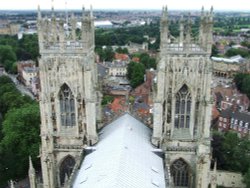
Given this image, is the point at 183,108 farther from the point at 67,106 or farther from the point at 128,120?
the point at 67,106

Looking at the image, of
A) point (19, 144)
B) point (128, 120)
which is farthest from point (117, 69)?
point (128, 120)

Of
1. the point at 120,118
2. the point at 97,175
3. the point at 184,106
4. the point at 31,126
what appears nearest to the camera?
the point at 97,175

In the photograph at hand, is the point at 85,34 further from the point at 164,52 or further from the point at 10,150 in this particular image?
the point at 10,150

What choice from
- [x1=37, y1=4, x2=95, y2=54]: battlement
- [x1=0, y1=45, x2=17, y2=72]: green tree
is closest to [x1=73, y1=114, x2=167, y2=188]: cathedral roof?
[x1=37, y1=4, x2=95, y2=54]: battlement

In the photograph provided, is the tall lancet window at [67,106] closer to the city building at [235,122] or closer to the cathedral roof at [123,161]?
the cathedral roof at [123,161]

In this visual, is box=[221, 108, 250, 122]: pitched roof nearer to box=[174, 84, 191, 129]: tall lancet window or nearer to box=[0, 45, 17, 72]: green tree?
box=[174, 84, 191, 129]: tall lancet window

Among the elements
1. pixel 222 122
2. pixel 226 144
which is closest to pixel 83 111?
pixel 226 144
